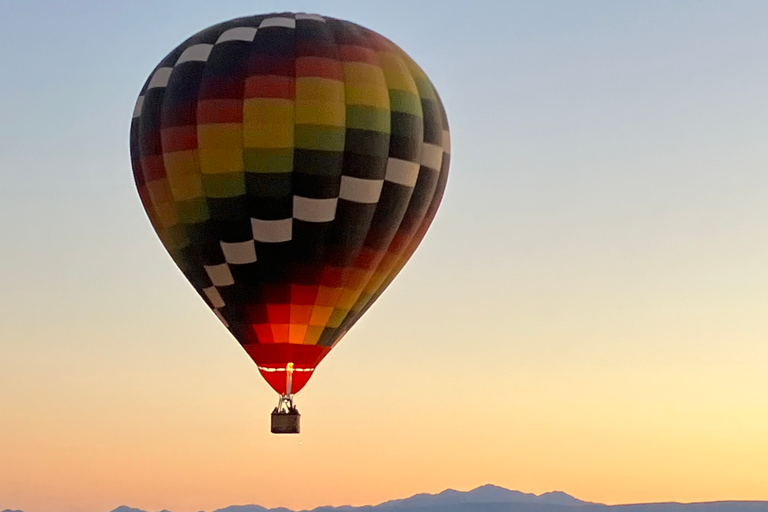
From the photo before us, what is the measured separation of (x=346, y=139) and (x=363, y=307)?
13.9 ft

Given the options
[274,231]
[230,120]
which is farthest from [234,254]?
[230,120]

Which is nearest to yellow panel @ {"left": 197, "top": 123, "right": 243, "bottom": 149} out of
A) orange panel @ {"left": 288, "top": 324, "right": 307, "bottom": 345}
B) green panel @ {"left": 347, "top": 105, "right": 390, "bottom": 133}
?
green panel @ {"left": 347, "top": 105, "right": 390, "bottom": 133}

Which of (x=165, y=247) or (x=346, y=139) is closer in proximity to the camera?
(x=346, y=139)

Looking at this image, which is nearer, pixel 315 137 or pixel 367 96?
pixel 315 137

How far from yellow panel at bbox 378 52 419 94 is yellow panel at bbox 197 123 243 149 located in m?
3.57

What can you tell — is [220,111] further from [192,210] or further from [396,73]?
[396,73]

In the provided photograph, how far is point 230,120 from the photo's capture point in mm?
29406

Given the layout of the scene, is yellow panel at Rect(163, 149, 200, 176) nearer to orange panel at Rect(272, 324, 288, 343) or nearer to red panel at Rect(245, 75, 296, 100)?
red panel at Rect(245, 75, 296, 100)

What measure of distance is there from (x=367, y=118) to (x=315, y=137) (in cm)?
125

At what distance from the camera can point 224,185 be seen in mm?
29547

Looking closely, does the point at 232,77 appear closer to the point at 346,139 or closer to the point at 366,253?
the point at 346,139

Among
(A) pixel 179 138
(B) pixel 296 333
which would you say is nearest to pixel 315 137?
(A) pixel 179 138

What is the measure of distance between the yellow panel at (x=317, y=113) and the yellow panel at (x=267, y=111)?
0.21m

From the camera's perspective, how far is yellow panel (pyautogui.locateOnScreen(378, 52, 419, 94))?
30422 millimetres
